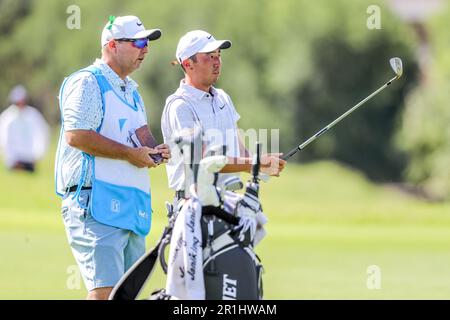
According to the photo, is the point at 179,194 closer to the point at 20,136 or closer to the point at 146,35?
the point at 146,35

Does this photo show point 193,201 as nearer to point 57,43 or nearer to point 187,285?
point 187,285

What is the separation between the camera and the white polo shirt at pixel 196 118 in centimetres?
665

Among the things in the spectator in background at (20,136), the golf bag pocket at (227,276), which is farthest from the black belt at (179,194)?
the spectator in background at (20,136)

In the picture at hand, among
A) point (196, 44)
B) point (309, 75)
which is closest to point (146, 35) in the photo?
point (196, 44)

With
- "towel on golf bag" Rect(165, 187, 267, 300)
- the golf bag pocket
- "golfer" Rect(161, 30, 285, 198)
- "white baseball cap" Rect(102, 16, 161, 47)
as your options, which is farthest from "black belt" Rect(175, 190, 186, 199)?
the golf bag pocket

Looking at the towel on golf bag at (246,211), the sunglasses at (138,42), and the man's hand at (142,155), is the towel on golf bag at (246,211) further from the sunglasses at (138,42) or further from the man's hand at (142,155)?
the sunglasses at (138,42)

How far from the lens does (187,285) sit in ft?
17.7

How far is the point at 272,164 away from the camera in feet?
20.5

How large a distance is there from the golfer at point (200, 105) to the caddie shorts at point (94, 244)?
1.74ft

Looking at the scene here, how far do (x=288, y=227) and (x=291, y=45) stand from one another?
27.6m

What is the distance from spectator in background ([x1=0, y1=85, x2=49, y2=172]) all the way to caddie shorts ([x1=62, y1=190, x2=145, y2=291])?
19.3 meters

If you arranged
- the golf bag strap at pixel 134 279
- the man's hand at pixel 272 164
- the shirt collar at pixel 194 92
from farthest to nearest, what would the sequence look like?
the shirt collar at pixel 194 92 → the man's hand at pixel 272 164 → the golf bag strap at pixel 134 279

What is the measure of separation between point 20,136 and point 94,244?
1965cm

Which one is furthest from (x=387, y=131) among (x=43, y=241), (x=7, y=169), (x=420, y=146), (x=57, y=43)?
(x=43, y=241)
